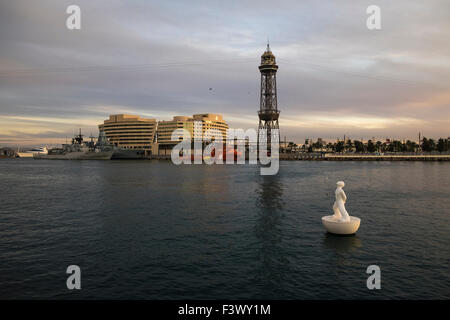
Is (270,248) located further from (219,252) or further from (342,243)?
(342,243)

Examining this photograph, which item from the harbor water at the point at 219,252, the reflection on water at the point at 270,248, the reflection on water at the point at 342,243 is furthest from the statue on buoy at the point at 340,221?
the reflection on water at the point at 270,248

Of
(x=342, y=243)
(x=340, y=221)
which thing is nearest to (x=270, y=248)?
(x=342, y=243)

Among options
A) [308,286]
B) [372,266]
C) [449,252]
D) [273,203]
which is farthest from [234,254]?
[273,203]

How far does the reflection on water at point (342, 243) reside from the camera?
19953 mm

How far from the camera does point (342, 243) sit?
21219mm

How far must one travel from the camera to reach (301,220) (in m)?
29.1

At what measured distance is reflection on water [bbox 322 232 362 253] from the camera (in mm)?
19953

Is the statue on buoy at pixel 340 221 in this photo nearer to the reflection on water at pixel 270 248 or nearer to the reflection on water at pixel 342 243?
the reflection on water at pixel 342 243

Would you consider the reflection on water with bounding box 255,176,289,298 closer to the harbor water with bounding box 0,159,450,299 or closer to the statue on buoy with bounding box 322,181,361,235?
the harbor water with bounding box 0,159,450,299

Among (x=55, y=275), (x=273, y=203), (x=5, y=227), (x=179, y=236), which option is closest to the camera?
(x=55, y=275)

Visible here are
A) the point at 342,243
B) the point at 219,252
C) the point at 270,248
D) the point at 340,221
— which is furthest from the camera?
the point at 340,221

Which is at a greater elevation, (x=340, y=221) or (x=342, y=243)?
(x=340, y=221)
